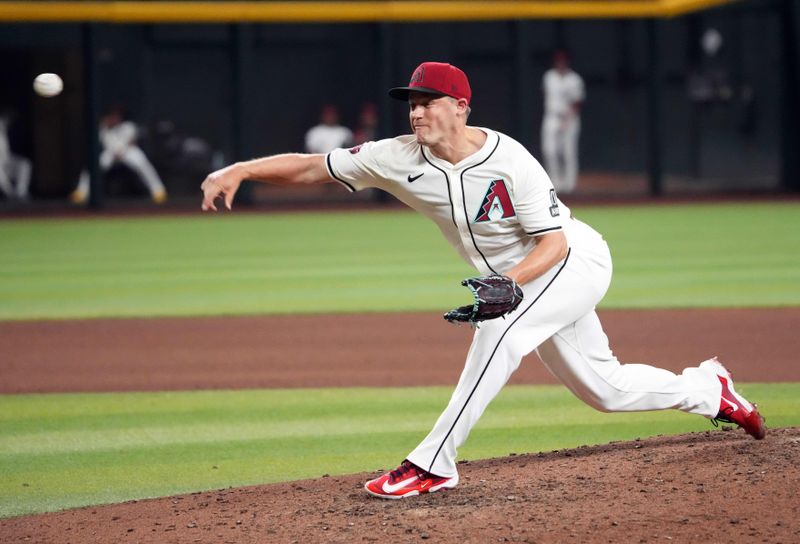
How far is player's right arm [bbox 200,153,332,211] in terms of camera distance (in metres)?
4.48

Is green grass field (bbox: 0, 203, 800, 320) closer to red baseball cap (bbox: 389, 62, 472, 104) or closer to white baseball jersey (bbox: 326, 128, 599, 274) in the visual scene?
white baseball jersey (bbox: 326, 128, 599, 274)

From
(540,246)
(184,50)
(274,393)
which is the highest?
(184,50)

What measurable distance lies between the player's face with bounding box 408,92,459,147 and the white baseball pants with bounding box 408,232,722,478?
642mm

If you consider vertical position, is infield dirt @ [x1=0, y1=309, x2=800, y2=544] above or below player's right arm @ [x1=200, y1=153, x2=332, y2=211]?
below

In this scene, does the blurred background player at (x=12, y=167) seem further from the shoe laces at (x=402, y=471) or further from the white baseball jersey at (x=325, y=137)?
the shoe laces at (x=402, y=471)

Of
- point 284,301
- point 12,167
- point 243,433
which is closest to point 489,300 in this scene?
point 243,433

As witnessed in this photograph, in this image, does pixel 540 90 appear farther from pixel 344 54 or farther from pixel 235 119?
pixel 235 119

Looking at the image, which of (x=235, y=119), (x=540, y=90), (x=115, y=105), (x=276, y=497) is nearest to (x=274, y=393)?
(x=276, y=497)

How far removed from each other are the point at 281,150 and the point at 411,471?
19.1m

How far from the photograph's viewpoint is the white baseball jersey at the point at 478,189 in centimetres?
443

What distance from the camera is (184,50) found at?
21.8m

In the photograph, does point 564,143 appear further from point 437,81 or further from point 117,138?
point 437,81

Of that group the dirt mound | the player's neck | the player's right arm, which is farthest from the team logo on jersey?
the dirt mound

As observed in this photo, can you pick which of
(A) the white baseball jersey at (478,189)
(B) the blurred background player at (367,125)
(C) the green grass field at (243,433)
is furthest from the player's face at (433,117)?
(B) the blurred background player at (367,125)
